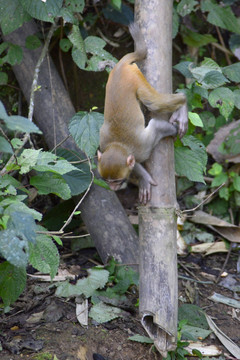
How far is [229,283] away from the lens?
4.97 metres

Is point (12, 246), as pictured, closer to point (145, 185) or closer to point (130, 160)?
point (145, 185)

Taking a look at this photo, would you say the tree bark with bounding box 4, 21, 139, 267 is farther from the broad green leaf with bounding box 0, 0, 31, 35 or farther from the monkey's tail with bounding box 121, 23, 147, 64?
the monkey's tail with bounding box 121, 23, 147, 64

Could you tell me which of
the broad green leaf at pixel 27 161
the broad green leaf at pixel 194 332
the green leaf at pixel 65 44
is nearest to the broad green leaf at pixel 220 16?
the green leaf at pixel 65 44

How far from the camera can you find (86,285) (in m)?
4.11

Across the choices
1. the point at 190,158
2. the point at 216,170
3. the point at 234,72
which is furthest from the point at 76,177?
the point at 216,170

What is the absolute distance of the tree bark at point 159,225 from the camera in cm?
332

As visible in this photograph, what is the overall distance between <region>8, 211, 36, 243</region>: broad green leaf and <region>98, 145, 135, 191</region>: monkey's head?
56.4 inches

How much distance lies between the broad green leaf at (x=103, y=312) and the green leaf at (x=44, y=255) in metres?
0.77

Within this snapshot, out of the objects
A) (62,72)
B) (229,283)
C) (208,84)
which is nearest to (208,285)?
(229,283)

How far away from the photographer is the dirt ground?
3398 millimetres

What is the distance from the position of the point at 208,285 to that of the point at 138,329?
4.27ft

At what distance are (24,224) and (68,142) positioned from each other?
2.61 meters

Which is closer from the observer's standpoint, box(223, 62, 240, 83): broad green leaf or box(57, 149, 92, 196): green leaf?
box(223, 62, 240, 83): broad green leaf

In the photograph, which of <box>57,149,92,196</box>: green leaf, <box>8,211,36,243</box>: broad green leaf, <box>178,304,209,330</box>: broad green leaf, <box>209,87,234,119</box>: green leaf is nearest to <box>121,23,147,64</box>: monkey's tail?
<box>209,87,234,119</box>: green leaf
